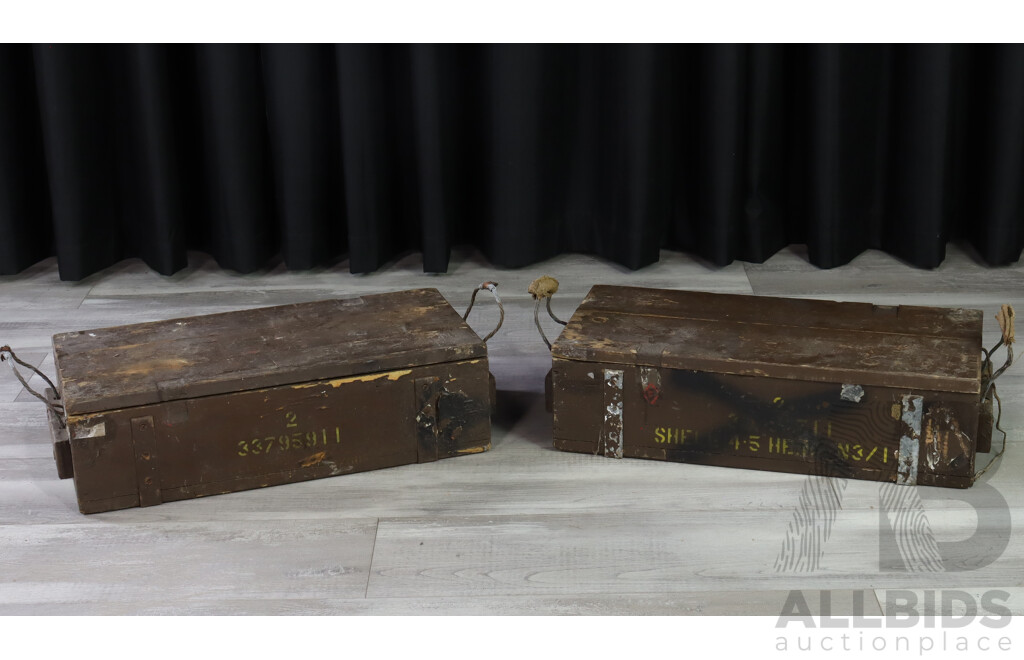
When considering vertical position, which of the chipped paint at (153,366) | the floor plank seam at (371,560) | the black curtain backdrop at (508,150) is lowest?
the floor plank seam at (371,560)

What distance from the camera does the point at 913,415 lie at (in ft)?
6.13

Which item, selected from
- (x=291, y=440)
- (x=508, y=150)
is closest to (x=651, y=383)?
(x=291, y=440)

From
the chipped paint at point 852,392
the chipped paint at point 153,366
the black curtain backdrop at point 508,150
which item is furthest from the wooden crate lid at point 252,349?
the black curtain backdrop at point 508,150

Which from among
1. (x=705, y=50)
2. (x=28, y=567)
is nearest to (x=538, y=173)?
(x=705, y=50)

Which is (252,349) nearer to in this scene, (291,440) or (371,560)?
(291,440)

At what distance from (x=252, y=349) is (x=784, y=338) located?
84cm

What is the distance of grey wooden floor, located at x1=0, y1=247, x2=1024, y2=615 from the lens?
1692mm

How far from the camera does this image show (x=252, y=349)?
198 cm

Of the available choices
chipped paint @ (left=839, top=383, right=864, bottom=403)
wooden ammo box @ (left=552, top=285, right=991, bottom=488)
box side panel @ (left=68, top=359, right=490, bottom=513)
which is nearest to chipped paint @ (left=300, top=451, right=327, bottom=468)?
box side panel @ (left=68, top=359, right=490, bottom=513)

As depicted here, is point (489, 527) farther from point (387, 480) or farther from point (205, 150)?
A: point (205, 150)

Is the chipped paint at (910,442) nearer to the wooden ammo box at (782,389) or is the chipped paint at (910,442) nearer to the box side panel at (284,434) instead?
the wooden ammo box at (782,389)

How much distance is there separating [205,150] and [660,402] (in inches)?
53.2

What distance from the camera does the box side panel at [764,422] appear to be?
1878 millimetres

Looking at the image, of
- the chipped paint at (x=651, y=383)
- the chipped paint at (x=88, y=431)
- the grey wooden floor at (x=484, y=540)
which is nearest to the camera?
the grey wooden floor at (x=484, y=540)
